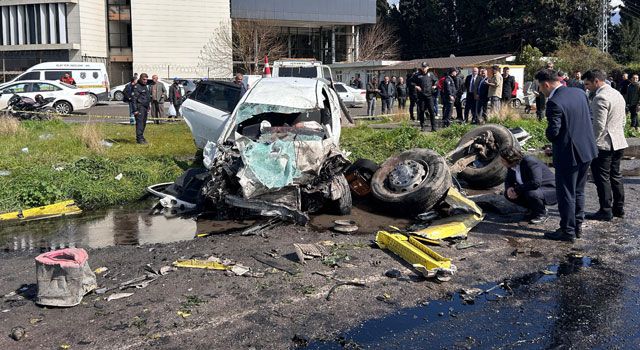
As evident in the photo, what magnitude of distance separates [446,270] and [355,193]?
11.4 ft

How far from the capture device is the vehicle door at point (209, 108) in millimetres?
11023

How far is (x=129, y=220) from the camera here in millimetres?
8367

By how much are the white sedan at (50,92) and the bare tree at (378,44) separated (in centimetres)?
3931

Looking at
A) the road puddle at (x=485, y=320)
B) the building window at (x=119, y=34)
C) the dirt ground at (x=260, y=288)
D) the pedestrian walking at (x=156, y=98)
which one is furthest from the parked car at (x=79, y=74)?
the road puddle at (x=485, y=320)

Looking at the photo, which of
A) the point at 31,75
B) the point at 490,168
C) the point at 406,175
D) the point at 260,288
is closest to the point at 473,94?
the point at 490,168

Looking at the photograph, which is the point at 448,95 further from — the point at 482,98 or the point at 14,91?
the point at 14,91

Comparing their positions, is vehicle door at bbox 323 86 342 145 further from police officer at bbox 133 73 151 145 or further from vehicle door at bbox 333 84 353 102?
vehicle door at bbox 333 84 353 102

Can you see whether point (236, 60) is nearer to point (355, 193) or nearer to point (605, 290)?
point (355, 193)

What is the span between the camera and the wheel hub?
7969mm

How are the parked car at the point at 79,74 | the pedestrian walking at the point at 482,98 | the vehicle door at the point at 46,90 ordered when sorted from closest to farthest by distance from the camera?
the pedestrian walking at the point at 482,98 → the vehicle door at the point at 46,90 → the parked car at the point at 79,74

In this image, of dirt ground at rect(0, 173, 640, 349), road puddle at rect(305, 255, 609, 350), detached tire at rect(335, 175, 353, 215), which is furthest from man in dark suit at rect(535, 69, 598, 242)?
detached tire at rect(335, 175, 353, 215)

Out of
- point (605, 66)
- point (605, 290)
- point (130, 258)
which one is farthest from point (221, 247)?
point (605, 66)

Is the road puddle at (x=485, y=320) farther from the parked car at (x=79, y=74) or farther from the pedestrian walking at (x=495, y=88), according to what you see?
the parked car at (x=79, y=74)

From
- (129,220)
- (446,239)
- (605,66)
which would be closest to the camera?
(446,239)
